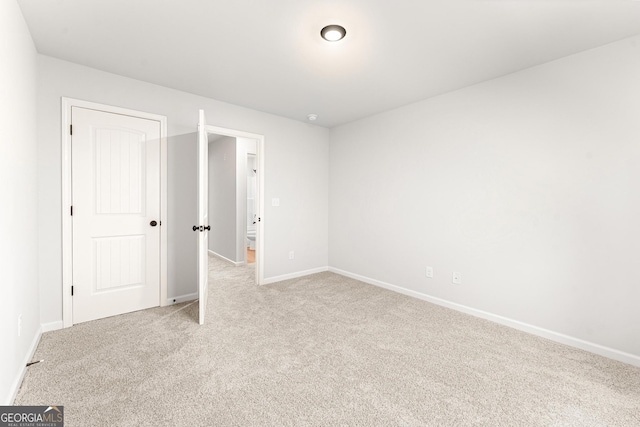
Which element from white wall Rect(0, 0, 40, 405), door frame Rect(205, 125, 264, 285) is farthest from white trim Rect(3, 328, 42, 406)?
door frame Rect(205, 125, 264, 285)

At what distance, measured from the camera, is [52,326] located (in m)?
2.54

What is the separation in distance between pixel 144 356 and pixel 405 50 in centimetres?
320

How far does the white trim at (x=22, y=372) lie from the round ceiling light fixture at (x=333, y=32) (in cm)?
299

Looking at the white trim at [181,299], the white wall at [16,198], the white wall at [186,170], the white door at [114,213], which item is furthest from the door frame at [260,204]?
the white wall at [16,198]

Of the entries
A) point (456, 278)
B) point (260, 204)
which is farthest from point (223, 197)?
point (456, 278)

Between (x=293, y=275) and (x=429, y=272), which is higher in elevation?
(x=429, y=272)

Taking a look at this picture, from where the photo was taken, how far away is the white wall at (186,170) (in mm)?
2516

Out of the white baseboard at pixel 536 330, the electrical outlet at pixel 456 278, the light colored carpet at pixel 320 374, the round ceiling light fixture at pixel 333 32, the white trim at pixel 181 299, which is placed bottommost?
the light colored carpet at pixel 320 374

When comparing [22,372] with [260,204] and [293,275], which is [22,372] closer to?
[260,204]

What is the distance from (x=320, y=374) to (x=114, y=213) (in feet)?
8.26

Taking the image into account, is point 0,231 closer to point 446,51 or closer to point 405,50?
point 405,50

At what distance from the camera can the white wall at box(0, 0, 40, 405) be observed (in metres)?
1.53

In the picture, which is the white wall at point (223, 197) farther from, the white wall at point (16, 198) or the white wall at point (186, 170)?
the white wall at point (16, 198)

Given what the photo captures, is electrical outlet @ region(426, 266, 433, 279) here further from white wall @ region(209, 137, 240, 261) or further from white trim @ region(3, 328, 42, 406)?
white trim @ region(3, 328, 42, 406)
